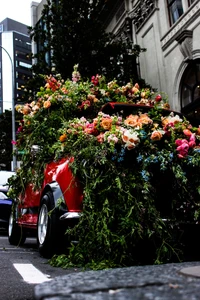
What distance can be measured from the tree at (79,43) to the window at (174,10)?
2.54 meters

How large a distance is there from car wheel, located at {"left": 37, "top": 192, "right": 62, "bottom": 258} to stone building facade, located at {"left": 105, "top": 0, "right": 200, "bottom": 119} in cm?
1020

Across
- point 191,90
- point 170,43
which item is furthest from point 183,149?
point 170,43

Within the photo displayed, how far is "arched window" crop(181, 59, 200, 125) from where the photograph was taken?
45.8ft

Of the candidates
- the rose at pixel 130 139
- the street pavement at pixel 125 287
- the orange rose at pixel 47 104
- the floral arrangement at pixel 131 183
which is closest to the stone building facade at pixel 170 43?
the orange rose at pixel 47 104

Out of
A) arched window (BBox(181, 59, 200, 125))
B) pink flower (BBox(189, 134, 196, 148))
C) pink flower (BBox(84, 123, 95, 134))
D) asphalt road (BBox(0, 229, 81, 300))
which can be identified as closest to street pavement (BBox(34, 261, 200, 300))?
asphalt road (BBox(0, 229, 81, 300))

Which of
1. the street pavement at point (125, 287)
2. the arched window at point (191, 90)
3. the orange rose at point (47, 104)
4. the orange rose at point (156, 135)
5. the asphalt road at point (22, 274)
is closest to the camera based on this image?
the street pavement at point (125, 287)

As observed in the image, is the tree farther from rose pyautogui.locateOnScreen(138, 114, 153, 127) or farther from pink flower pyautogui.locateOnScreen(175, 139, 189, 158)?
pink flower pyautogui.locateOnScreen(175, 139, 189, 158)

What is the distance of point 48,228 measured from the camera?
170 inches

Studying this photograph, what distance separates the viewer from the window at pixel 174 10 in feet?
49.8

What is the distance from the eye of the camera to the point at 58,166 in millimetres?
4527

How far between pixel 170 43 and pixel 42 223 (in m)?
12.5

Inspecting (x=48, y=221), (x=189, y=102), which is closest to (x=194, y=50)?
(x=189, y=102)

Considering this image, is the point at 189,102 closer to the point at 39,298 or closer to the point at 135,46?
the point at 135,46

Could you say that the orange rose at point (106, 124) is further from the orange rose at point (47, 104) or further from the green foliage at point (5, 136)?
the green foliage at point (5, 136)
